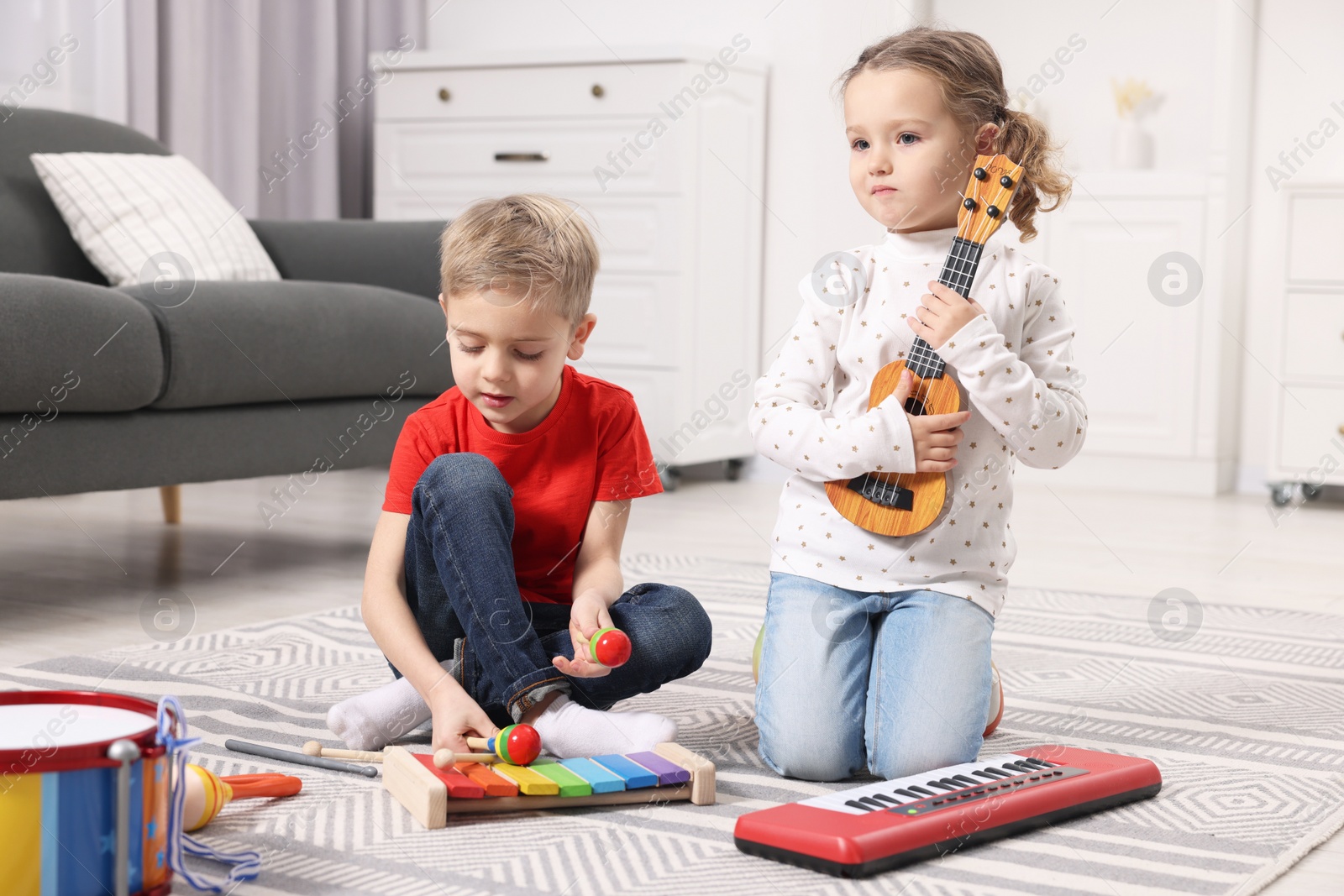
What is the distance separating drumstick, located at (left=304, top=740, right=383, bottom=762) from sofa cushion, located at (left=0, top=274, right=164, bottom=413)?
689 mm

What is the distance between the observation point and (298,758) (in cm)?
108

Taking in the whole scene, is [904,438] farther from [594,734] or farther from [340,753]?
[340,753]

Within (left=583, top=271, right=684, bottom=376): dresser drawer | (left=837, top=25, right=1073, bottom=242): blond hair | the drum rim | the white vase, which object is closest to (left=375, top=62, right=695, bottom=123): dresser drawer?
(left=583, top=271, right=684, bottom=376): dresser drawer

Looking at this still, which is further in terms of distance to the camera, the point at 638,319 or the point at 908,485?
the point at 638,319

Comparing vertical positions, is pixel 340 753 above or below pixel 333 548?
above

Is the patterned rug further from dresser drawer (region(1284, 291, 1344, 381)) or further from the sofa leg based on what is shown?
dresser drawer (region(1284, 291, 1344, 381))

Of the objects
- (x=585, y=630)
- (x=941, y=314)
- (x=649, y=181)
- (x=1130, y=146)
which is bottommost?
(x=585, y=630)

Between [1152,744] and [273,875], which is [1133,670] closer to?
[1152,744]

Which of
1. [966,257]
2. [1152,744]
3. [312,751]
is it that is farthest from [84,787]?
[1152,744]

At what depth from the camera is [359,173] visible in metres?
3.54

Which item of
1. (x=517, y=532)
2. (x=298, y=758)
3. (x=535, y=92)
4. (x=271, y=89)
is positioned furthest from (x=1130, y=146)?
(x=298, y=758)

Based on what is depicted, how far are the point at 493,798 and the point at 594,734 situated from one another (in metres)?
0.13

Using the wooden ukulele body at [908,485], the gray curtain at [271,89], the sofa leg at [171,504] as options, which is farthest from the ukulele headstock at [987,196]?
the gray curtain at [271,89]

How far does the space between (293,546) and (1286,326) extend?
2120mm
